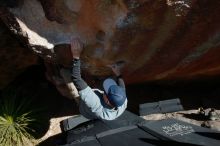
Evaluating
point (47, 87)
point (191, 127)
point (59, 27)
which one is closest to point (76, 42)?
point (59, 27)

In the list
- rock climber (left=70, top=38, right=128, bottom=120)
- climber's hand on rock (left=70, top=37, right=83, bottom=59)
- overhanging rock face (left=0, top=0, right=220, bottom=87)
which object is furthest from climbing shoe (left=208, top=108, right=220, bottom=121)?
climber's hand on rock (left=70, top=37, right=83, bottom=59)

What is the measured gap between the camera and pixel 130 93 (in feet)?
23.3

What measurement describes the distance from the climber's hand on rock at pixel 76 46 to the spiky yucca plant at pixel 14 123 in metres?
1.66

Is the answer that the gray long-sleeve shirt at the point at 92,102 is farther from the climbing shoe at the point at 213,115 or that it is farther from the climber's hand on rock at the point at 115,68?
the climbing shoe at the point at 213,115

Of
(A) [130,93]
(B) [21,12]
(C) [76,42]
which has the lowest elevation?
(A) [130,93]

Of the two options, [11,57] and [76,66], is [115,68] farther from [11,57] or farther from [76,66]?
[11,57]

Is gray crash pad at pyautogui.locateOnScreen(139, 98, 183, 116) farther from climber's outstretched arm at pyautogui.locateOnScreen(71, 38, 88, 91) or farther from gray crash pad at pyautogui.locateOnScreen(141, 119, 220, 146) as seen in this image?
climber's outstretched arm at pyautogui.locateOnScreen(71, 38, 88, 91)

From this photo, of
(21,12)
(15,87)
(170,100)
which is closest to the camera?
(21,12)

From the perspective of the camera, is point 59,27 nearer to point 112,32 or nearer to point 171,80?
point 112,32

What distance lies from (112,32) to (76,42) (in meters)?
0.43

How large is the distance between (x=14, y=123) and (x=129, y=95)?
5.89ft

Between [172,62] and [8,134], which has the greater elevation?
[172,62]

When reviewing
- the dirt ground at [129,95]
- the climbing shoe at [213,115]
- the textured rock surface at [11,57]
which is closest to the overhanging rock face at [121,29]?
the textured rock surface at [11,57]

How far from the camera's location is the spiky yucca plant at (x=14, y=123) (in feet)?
21.0
